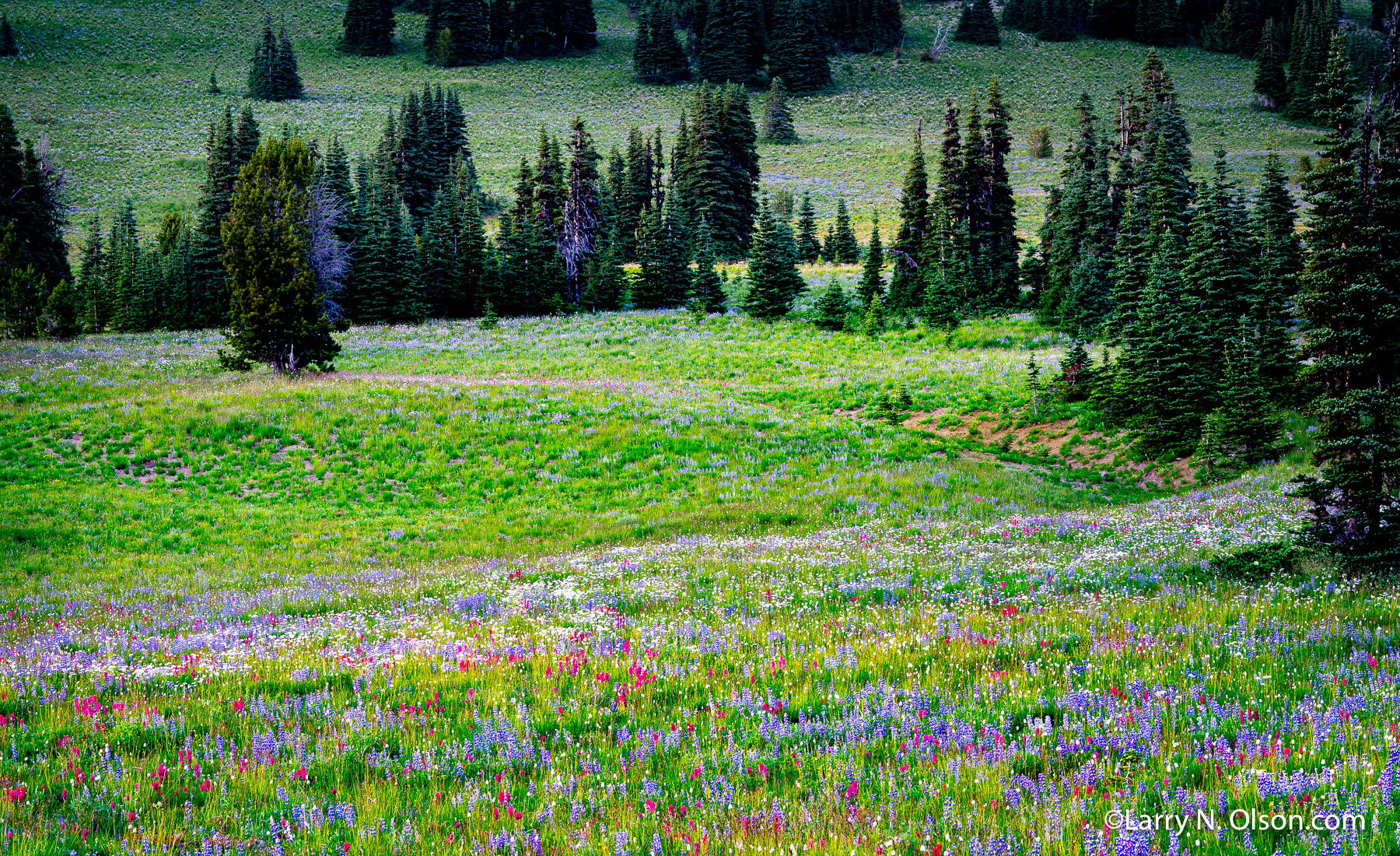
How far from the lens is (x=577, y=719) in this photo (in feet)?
17.5

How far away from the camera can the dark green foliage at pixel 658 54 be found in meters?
151

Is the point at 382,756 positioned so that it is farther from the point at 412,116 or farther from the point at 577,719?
the point at 412,116

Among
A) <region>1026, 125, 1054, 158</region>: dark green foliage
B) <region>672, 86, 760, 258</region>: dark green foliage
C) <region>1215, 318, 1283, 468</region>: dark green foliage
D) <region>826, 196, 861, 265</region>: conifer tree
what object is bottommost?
<region>1215, 318, 1283, 468</region>: dark green foliage

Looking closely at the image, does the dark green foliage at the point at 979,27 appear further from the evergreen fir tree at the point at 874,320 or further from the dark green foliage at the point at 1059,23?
the evergreen fir tree at the point at 874,320

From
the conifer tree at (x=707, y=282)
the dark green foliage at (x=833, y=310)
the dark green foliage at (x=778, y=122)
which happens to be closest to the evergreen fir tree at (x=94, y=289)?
the conifer tree at (x=707, y=282)

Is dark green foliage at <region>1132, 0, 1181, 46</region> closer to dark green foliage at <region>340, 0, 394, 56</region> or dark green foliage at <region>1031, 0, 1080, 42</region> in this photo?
dark green foliage at <region>1031, 0, 1080, 42</region>

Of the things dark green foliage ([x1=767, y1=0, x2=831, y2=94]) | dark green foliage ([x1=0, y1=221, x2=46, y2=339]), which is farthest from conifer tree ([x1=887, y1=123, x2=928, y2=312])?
dark green foliage ([x1=767, y1=0, x2=831, y2=94])

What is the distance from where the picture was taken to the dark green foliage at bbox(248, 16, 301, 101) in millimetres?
131125

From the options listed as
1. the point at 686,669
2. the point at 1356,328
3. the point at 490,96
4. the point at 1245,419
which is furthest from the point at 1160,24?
the point at 686,669

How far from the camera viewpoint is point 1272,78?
117m

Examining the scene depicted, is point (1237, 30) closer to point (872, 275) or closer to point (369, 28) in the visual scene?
point (872, 275)

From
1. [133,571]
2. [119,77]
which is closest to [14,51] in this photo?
[119,77]

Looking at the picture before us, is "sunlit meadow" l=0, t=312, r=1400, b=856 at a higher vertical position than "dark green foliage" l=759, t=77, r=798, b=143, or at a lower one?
lower

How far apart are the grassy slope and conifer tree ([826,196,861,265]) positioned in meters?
17.2
